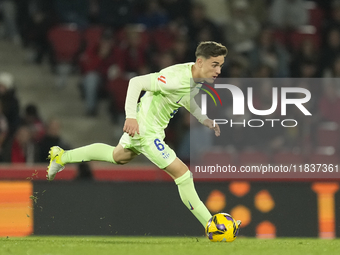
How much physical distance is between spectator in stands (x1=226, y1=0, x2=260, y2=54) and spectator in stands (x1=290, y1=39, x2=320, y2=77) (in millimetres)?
771

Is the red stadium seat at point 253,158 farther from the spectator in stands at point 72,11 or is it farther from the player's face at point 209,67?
the spectator in stands at point 72,11

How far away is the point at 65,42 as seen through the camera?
1140cm

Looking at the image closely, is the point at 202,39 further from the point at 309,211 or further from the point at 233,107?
the point at 309,211

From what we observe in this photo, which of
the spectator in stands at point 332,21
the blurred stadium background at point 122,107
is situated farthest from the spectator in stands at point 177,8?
the spectator in stands at point 332,21

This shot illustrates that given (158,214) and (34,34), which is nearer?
(158,214)

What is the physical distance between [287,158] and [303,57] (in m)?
2.87

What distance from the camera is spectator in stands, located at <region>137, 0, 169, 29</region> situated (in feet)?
38.5

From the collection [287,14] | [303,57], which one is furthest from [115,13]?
[303,57]

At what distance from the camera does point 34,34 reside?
11656 millimetres

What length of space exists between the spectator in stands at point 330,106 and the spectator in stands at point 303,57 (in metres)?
1.49

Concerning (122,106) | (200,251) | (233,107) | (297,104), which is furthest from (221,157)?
(200,251)

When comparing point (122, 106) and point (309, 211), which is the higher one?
point (122, 106)

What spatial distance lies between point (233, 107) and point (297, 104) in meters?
0.86

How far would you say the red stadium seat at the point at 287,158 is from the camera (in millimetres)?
8617
